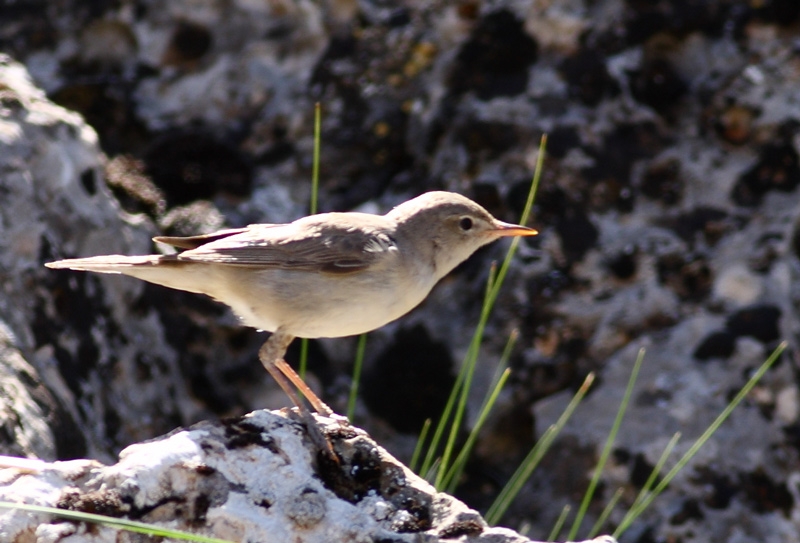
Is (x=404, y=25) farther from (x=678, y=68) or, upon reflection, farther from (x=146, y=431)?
(x=146, y=431)

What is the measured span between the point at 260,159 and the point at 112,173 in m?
0.82

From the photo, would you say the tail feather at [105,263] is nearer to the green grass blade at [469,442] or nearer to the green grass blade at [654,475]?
the green grass blade at [469,442]

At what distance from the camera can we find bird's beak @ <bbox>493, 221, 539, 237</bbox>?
4082 millimetres

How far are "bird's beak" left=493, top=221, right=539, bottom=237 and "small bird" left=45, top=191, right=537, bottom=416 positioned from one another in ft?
0.04

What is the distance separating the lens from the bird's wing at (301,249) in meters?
3.82

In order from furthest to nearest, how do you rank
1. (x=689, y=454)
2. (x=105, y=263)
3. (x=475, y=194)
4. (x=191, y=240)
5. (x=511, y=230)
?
(x=475, y=194)
(x=511, y=230)
(x=191, y=240)
(x=689, y=454)
(x=105, y=263)

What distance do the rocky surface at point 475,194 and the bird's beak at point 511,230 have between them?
65 centimetres

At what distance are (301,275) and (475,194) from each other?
145 cm

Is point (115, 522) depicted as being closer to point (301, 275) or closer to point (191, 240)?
point (301, 275)

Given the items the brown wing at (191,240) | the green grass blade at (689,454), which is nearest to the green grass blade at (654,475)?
the green grass blade at (689,454)

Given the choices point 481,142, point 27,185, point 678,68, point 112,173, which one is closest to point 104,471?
point 27,185

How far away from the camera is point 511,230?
13.7ft

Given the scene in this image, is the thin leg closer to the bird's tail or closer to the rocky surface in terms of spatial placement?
the bird's tail

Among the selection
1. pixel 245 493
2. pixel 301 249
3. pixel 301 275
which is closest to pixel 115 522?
pixel 245 493
